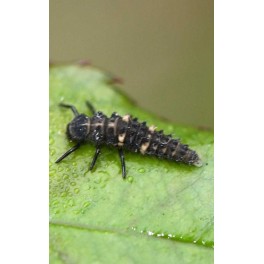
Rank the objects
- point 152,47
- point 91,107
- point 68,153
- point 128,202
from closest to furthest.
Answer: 1. point 128,202
2. point 68,153
3. point 91,107
4. point 152,47

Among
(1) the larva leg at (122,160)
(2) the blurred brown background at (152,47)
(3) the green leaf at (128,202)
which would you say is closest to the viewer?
(3) the green leaf at (128,202)

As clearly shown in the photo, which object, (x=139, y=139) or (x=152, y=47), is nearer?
(x=139, y=139)

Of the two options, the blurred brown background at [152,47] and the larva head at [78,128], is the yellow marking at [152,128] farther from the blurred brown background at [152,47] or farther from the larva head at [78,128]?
the larva head at [78,128]

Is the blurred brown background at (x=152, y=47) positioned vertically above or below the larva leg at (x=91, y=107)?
above

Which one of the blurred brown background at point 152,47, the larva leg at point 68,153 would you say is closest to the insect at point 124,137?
the larva leg at point 68,153

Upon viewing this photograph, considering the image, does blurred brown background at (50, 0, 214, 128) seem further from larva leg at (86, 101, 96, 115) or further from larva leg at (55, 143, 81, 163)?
larva leg at (55, 143, 81, 163)

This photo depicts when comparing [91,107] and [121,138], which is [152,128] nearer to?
[121,138]

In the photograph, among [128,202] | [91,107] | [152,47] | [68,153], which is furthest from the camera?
[152,47]

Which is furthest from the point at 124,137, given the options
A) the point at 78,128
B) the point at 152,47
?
the point at 152,47
